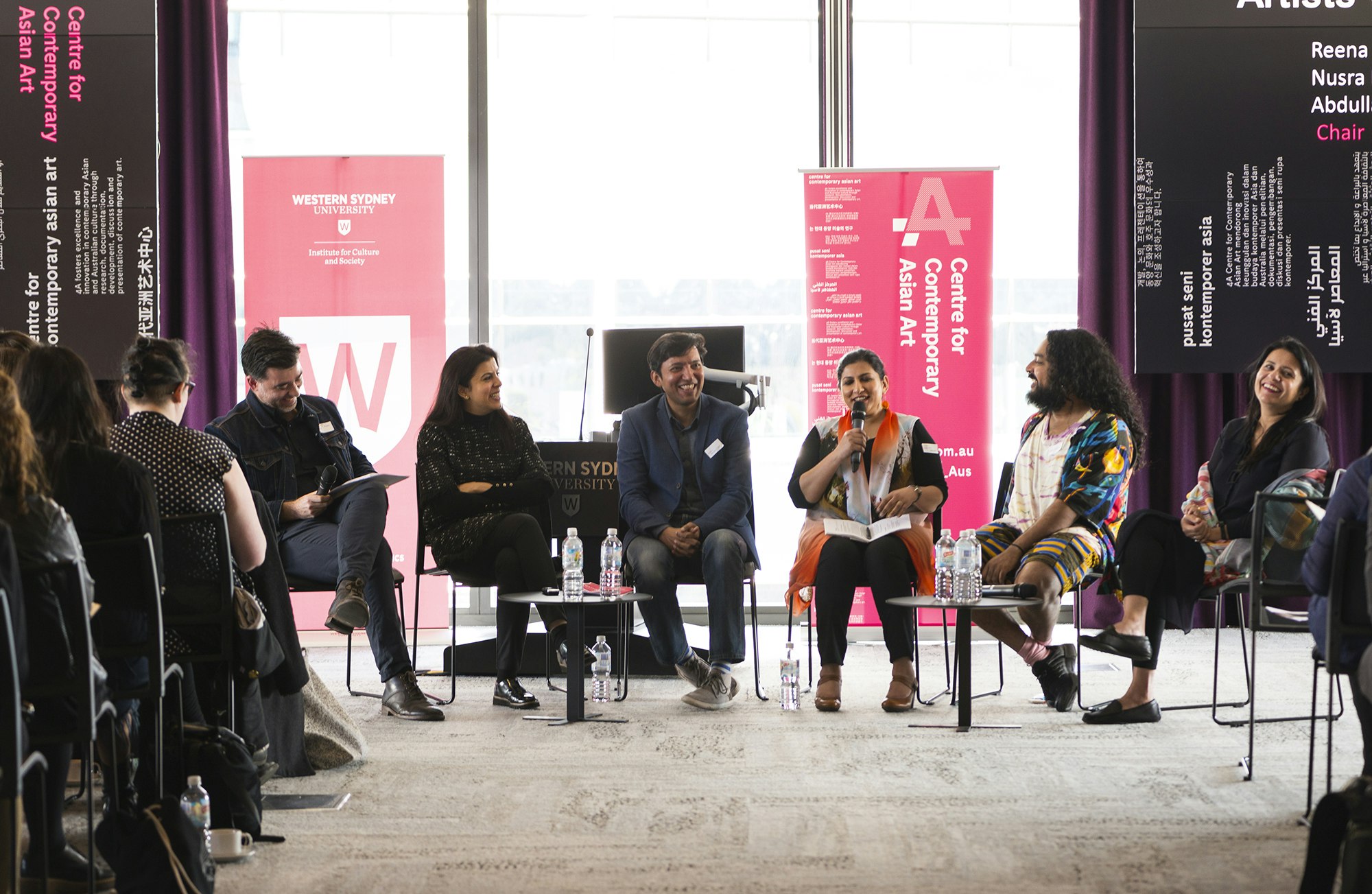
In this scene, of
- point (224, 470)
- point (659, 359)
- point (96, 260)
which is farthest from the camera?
point (96, 260)

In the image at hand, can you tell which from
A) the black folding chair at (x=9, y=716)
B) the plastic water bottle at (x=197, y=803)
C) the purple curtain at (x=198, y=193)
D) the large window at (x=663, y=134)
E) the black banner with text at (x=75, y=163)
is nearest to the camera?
the black folding chair at (x=9, y=716)

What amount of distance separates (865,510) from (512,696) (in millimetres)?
1303

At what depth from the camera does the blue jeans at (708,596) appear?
4113 millimetres

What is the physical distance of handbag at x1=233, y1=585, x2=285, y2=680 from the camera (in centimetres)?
264

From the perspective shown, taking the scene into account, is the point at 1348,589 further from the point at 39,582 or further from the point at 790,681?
the point at 39,582

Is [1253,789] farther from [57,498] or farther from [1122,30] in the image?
[1122,30]

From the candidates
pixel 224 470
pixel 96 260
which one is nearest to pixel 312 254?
pixel 96 260

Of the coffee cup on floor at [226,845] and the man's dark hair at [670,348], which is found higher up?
the man's dark hair at [670,348]

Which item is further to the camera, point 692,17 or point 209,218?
point 692,17

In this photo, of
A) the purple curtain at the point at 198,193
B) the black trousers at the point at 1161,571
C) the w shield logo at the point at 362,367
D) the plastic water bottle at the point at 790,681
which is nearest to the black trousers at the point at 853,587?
the plastic water bottle at the point at 790,681

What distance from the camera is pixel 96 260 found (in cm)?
548

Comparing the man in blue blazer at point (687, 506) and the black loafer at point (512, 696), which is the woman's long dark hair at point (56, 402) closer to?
the black loafer at point (512, 696)

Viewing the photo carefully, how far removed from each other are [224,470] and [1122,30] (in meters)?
4.76

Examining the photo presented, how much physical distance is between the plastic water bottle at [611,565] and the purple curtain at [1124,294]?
8.55 feet
